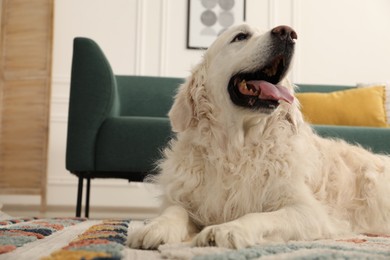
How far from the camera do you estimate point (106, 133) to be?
2.63 metres

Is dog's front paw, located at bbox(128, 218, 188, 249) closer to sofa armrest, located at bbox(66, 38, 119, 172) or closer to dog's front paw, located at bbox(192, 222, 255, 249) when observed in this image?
dog's front paw, located at bbox(192, 222, 255, 249)

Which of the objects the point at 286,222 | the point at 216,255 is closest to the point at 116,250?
the point at 216,255

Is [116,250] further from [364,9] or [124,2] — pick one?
[364,9]

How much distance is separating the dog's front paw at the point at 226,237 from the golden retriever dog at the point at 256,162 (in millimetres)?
159

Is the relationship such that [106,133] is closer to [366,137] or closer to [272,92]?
[272,92]

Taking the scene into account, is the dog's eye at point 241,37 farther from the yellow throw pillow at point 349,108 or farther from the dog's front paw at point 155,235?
the yellow throw pillow at point 349,108

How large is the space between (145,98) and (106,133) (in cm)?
86

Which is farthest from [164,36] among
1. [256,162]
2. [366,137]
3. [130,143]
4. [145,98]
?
[256,162]

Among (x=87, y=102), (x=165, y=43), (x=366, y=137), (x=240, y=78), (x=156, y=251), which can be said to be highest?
(x=165, y=43)

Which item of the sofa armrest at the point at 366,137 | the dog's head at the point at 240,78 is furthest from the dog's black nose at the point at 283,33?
the sofa armrest at the point at 366,137

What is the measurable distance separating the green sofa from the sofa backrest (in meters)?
0.67

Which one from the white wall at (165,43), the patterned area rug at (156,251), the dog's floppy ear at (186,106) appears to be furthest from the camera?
the white wall at (165,43)

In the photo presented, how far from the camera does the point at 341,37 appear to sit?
504cm

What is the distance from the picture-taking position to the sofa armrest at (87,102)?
260 cm
